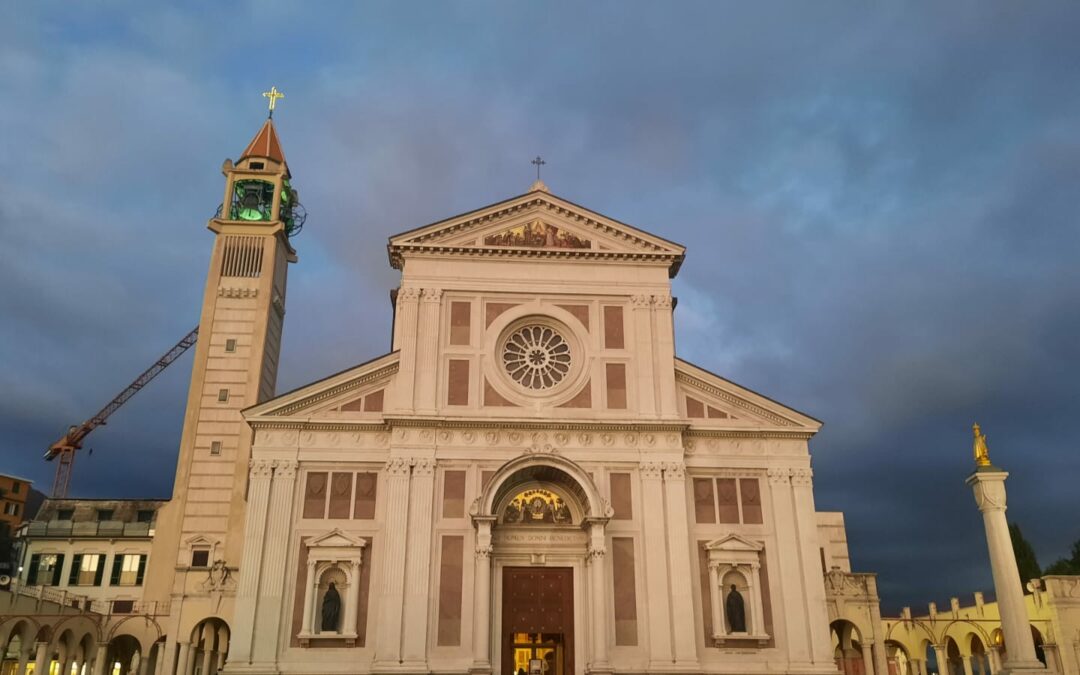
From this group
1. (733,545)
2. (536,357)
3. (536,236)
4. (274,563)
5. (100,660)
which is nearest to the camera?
(274,563)

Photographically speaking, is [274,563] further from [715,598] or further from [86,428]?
[86,428]

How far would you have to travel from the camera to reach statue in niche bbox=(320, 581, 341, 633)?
84.4 ft

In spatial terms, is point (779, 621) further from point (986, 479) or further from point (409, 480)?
point (409, 480)

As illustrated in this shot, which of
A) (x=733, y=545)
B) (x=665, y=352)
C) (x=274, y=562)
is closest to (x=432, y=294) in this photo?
(x=665, y=352)

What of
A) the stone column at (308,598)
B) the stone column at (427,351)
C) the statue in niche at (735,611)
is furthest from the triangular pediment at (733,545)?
the stone column at (308,598)

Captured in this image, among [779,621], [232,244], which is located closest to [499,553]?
[779,621]

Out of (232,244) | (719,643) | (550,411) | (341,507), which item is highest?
(232,244)

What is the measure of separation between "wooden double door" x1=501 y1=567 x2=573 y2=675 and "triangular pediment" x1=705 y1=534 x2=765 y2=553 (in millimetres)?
4739

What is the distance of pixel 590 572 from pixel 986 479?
12.1 meters

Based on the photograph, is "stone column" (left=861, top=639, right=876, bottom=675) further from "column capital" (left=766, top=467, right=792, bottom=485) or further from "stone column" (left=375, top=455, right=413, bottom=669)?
"stone column" (left=375, top=455, right=413, bottom=669)

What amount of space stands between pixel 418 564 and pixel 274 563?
4487 mm

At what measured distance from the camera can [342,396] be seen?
28.4 metres

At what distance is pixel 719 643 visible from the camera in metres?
26.3

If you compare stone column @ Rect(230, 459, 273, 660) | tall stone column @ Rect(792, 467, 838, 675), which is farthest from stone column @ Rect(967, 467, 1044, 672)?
stone column @ Rect(230, 459, 273, 660)
